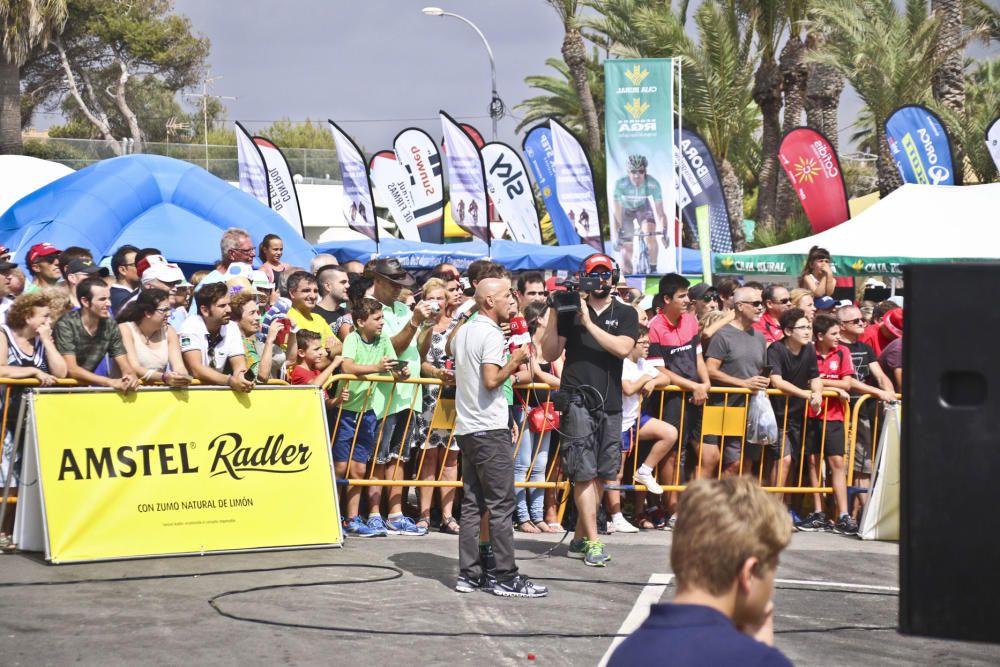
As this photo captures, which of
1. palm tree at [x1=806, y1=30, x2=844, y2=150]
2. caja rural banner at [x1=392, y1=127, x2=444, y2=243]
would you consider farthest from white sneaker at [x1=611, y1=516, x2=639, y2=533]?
palm tree at [x1=806, y1=30, x2=844, y2=150]

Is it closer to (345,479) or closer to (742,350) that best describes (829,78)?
(742,350)

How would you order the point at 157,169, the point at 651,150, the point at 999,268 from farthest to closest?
the point at 157,169 < the point at 651,150 < the point at 999,268

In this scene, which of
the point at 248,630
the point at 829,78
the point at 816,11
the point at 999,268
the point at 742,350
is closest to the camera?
the point at 999,268

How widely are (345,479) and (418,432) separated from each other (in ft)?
2.41

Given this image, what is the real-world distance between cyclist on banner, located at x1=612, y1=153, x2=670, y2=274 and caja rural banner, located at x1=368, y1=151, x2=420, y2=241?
9717 mm

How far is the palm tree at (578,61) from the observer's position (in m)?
37.8

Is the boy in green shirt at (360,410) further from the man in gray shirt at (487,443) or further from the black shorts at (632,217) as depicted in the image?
the black shorts at (632,217)

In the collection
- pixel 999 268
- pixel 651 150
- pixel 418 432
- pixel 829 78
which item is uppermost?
pixel 829 78

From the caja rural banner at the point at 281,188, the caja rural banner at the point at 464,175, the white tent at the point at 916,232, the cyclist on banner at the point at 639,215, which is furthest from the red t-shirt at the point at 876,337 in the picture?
the caja rural banner at the point at 281,188

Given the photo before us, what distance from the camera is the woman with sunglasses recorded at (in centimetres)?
874

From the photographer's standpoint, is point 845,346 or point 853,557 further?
point 845,346

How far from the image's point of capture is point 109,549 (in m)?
8.34

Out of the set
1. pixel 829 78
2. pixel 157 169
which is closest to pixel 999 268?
pixel 157 169

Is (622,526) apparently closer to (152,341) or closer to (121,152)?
(152,341)
